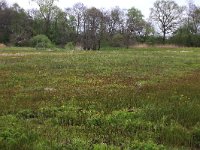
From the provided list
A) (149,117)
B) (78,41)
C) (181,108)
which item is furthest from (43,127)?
(78,41)

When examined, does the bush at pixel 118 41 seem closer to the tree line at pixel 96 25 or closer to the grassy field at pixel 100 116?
the tree line at pixel 96 25

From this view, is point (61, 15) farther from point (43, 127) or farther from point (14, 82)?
point (43, 127)

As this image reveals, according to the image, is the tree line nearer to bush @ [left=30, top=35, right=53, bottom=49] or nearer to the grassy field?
bush @ [left=30, top=35, right=53, bottom=49]

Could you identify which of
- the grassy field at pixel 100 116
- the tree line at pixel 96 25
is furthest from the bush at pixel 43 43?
the grassy field at pixel 100 116

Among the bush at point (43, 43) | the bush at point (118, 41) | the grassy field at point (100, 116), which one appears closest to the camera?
the grassy field at point (100, 116)

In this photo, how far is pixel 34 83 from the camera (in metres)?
18.9

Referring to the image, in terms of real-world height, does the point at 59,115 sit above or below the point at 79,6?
below

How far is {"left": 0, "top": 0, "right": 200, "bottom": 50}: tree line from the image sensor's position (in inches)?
3575

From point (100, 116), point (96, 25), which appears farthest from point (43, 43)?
point (100, 116)

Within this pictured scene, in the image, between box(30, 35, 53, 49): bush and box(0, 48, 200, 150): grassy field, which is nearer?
box(0, 48, 200, 150): grassy field

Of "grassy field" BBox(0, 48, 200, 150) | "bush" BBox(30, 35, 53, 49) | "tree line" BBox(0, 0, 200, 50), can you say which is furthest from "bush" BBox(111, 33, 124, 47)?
"grassy field" BBox(0, 48, 200, 150)

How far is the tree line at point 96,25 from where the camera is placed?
298 ft

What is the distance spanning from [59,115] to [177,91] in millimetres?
5883

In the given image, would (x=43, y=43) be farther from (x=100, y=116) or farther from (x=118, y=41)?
(x=100, y=116)
